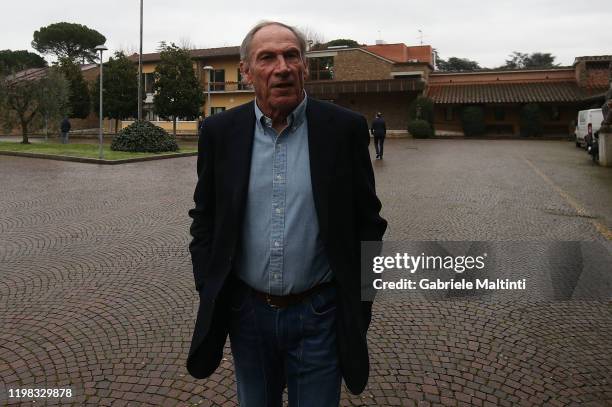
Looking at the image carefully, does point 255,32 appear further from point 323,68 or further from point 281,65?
point 323,68

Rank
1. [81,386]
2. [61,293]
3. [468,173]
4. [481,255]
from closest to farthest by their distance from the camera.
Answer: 1. [81,386]
2. [61,293]
3. [481,255]
4. [468,173]

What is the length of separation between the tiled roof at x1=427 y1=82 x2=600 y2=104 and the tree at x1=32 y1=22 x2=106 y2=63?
50083mm

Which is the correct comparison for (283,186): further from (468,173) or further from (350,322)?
(468,173)

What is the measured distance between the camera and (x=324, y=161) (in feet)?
6.16

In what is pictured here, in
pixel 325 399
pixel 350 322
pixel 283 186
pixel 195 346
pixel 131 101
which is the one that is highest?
pixel 131 101

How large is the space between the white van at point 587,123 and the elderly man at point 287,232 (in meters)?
23.4

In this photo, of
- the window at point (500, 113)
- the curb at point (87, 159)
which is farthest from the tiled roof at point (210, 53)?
the curb at point (87, 159)

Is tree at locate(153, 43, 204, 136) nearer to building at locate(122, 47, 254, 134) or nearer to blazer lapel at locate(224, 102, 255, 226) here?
building at locate(122, 47, 254, 134)

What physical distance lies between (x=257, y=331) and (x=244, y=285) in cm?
19

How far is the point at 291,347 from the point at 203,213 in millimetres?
671

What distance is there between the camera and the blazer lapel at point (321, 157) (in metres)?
1.86

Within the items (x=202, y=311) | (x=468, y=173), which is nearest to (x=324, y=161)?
(x=202, y=311)

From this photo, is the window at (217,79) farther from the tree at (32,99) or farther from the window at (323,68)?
the tree at (32,99)

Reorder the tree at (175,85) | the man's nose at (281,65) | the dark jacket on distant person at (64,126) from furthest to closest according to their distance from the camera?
1. the tree at (175,85)
2. the dark jacket on distant person at (64,126)
3. the man's nose at (281,65)
